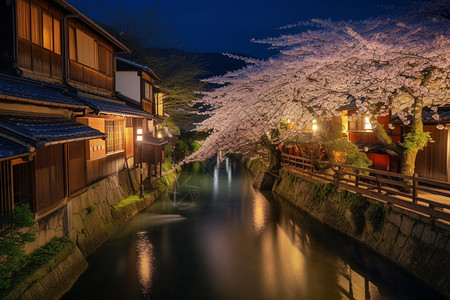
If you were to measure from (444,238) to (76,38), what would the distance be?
14.2 m

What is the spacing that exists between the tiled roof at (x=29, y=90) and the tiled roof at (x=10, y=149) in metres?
1.13

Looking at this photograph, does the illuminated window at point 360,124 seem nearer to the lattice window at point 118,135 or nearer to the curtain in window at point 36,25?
the lattice window at point 118,135

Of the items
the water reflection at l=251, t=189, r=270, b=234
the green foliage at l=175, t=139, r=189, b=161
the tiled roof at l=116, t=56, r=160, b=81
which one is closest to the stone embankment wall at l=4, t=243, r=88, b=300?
the water reflection at l=251, t=189, r=270, b=234

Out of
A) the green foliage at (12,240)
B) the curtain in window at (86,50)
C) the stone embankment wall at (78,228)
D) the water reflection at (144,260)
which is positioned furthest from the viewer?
the curtain in window at (86,50)

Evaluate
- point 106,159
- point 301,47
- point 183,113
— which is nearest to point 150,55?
point 183,113

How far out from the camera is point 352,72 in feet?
38.5

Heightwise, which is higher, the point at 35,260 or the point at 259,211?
the point at 35,260

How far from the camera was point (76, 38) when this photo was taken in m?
13.2

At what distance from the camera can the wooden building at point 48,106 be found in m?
7.15

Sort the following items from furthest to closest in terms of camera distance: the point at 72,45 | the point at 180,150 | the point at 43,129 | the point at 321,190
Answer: the point at 180,150 < the point at 321,190 < the point at 72,45 < the point at 43,129

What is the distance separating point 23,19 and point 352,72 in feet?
35.4

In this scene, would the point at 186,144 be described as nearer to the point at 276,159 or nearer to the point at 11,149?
the point at 276,159

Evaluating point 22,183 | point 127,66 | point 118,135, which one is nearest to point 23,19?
point 22,183

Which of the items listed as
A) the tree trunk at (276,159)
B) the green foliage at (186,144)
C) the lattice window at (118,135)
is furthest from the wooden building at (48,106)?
the green foliage at (186,144)
